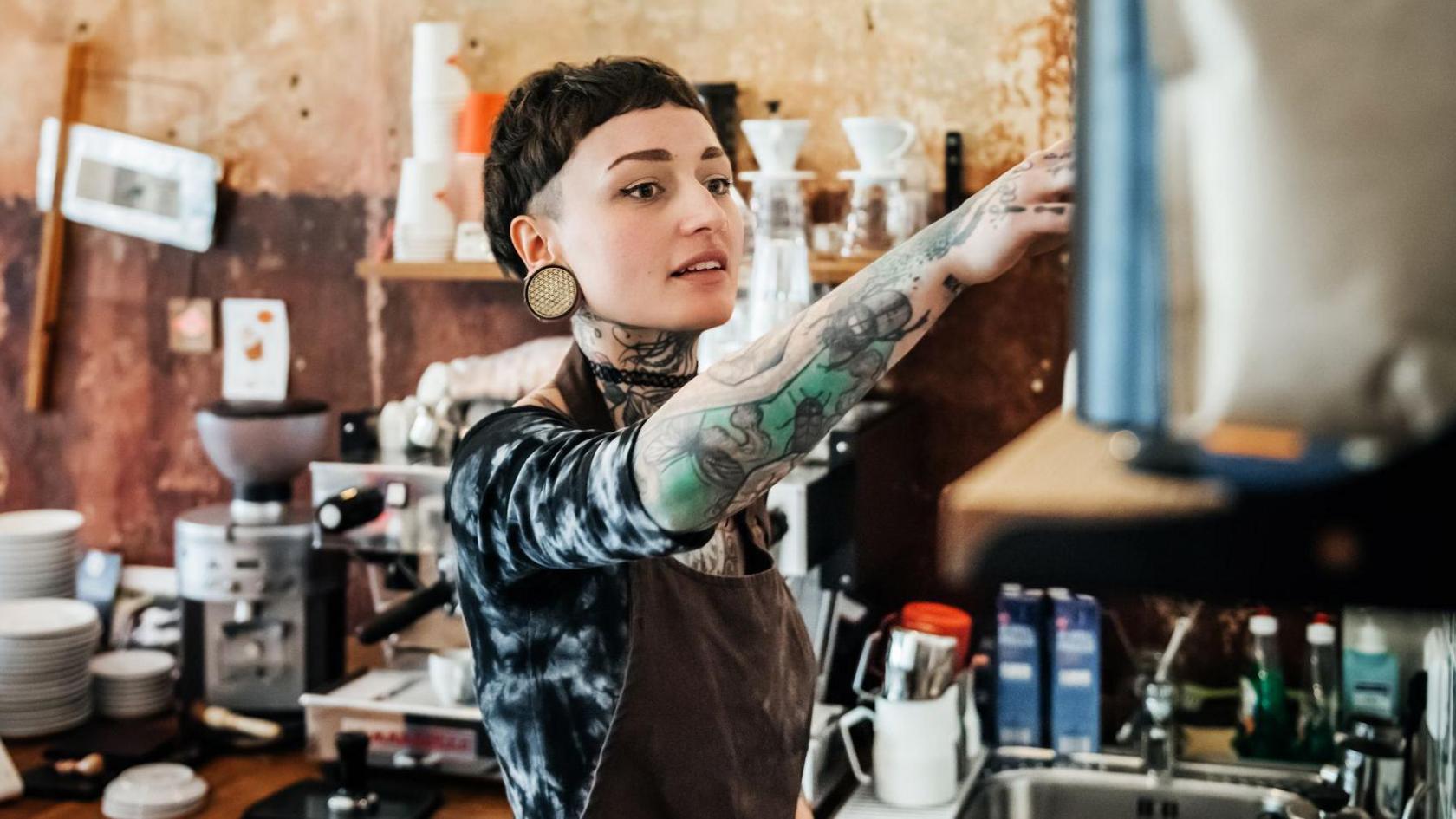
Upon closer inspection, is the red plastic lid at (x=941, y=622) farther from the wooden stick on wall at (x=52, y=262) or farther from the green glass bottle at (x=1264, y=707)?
the wooden stick on wall at (x=52, y=262)

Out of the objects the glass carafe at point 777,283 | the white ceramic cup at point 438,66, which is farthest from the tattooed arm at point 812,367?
the white ceramic cup at point 438,66

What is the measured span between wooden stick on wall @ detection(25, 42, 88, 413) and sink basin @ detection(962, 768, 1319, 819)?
93.7 inches

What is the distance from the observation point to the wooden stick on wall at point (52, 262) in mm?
3412

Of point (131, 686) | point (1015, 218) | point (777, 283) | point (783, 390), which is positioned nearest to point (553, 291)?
point (783, 390)

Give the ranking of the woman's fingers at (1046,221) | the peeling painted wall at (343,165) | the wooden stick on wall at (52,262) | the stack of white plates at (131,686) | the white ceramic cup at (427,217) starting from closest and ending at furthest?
1. the woman's fingers at (1046,221)
2. the peeling painted wall at (343,165)
3. the white ceramic cup at (427,217)
4. the stack of white plates at (131,686)
5. the wooden stick on wall at (52,262)

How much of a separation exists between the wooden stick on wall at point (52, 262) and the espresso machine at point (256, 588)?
2.58ft

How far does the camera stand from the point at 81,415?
354cm

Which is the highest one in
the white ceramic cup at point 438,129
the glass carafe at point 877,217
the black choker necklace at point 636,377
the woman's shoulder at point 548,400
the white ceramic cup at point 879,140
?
the white ceramic cup at point 438,129

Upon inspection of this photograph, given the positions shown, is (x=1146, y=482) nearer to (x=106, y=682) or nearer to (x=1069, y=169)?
(x=1069, y=169)

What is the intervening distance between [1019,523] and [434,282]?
2.88 metres

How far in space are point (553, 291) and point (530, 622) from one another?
11.6 inches

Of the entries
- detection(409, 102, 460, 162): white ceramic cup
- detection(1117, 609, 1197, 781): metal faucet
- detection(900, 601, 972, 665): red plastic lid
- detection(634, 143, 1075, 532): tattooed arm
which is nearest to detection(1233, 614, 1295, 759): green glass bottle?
detection(1117, 609, 1197, 781): metal faucet

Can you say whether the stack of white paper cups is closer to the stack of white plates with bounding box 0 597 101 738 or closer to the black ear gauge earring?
the stack of white plates with bounding box 0 597 101 738

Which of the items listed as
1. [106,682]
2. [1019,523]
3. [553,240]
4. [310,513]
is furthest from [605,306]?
[106,682]
